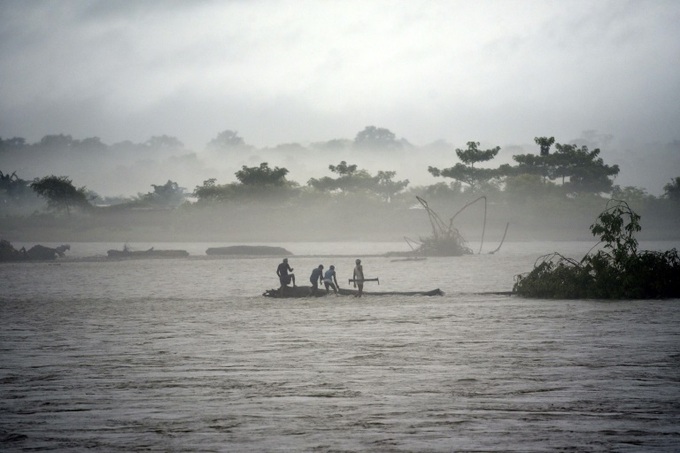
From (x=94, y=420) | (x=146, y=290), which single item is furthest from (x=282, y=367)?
(x=146, y=290)

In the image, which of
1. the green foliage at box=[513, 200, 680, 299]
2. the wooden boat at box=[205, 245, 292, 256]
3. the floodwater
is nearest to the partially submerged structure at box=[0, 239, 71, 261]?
the wooden boat at box=[205, 245, 292, 256]

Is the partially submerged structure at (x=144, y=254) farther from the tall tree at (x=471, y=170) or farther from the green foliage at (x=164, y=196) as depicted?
the green foliage at (x=164, y=196)

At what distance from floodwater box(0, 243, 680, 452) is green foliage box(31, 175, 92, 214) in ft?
268

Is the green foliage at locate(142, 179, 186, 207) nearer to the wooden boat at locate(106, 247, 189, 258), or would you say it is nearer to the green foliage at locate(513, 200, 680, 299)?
the wooden boat at locate(106, 247, 189, 258)

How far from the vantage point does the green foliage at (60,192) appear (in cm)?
10125

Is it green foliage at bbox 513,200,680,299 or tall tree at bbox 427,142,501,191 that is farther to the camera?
tall tree at bbox 427,142,501,191

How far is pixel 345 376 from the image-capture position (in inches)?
480

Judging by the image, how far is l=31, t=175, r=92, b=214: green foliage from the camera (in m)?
101

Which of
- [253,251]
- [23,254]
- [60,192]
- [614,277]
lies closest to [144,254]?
[23,254]

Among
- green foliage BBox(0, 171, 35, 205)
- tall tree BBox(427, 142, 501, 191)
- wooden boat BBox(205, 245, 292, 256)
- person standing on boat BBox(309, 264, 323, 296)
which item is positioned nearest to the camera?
person standing on boat BBox(309, 264, 323, 296)

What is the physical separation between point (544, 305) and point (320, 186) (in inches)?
3335

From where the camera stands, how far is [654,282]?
81.1ft

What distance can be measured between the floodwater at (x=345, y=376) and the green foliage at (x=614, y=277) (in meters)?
1.38

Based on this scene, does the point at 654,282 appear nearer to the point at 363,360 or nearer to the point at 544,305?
the point at 544,305
